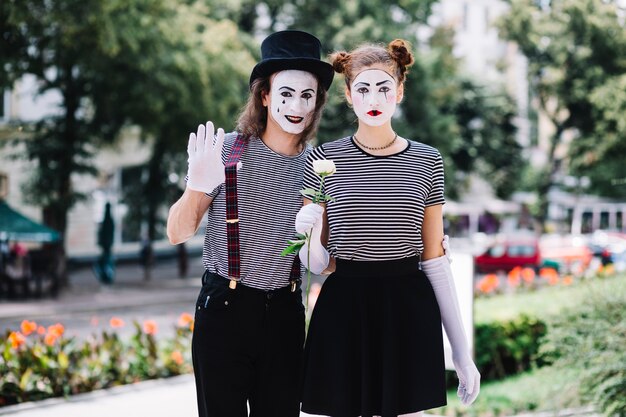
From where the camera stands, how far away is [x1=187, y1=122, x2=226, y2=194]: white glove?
122 inches

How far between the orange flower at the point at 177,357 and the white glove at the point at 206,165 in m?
4.91

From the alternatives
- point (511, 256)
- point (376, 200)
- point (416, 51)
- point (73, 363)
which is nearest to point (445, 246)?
point (376, 200)

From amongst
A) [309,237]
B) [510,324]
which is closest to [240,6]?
[510,324]

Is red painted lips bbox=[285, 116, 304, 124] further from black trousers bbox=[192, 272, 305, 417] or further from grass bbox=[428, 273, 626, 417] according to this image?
grass bbox=[428, 273, 626, 417]

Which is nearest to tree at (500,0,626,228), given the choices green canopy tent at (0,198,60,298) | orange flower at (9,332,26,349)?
green canopy tent at (0,198,60,298)

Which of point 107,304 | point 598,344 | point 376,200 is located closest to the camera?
point 376,200

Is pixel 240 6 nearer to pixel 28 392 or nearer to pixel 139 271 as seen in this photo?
pixel 139 271

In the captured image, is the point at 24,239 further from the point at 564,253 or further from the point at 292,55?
the point at 564,253

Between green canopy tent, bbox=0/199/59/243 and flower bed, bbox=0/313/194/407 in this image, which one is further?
green canopy tent, bbox=0/199/59/243

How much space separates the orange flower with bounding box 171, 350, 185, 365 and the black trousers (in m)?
4.57

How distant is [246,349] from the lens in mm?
3164

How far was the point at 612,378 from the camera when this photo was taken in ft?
17.2

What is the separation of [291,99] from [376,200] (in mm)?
633

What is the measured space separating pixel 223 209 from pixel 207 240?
0.17 metres
